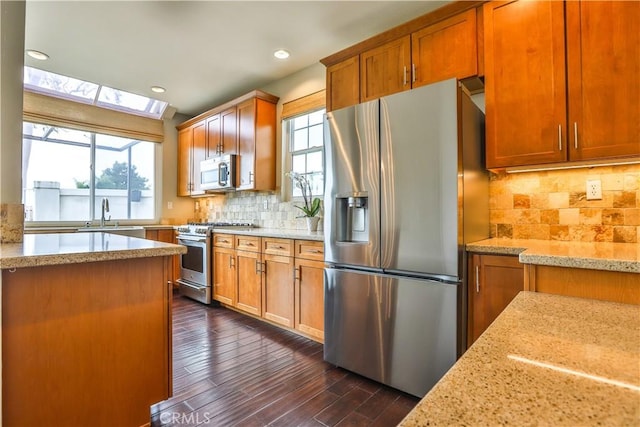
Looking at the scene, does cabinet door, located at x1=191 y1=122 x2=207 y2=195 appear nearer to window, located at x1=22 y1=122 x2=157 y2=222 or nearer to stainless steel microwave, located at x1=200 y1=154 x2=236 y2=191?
stainless steel microwave, located at x1=200 y1=154 x2=236 y2=191

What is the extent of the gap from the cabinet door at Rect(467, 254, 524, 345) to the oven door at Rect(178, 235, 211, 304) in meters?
2.89

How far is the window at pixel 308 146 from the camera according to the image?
11.3 ft

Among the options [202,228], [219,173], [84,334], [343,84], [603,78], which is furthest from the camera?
[219,173]

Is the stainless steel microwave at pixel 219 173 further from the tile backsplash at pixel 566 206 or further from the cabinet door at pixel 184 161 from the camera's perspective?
the tile backsplash at pixel 566 206

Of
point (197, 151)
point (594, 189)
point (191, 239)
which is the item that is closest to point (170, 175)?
point (197, 151)

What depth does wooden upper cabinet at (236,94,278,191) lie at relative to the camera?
365 cm

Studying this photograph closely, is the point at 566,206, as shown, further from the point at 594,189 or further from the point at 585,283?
the point at 585,283

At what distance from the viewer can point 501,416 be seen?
15.6 inches

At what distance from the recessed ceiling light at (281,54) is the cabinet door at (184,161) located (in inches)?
84.4

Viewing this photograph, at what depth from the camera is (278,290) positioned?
9.53 ft

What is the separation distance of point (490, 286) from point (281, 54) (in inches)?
106

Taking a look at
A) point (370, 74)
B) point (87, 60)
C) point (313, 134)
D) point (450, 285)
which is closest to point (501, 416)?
point (450, 285)

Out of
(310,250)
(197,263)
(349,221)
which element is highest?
(349,221)

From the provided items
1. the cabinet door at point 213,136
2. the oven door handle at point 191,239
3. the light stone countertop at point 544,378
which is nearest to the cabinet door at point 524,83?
the light stone countertop at point 544,378
